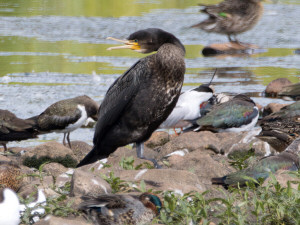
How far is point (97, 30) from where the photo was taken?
18.1 m

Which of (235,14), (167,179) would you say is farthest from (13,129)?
(235,14)

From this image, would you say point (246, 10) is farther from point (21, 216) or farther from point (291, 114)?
point (21, 216)

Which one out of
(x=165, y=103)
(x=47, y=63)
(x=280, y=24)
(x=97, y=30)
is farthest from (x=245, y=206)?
(x=280, y=24)

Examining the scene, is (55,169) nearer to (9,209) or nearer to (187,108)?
(9,209)

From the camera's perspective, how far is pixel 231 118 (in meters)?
7.86

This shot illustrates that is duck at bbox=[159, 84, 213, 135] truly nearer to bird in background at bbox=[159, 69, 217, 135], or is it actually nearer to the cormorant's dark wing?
bird in background at bbox=[159, 69, 217, 135]

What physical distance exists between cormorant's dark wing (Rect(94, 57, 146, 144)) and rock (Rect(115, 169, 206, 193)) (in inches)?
29.6

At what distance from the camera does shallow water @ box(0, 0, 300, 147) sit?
10.7 metres

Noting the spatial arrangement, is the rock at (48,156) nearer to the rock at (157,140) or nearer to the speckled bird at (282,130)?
the rock at (157,140)

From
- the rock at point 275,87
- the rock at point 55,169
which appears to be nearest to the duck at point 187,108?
the rock at point 275,87

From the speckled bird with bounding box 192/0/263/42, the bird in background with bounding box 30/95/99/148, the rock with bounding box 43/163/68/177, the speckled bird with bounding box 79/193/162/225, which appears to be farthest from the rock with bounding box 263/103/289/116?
the speckled bird with bounding box 192/0/263/42

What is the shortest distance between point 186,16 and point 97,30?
4.06m

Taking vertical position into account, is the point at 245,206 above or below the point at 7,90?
above

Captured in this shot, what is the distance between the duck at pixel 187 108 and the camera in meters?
8.36
